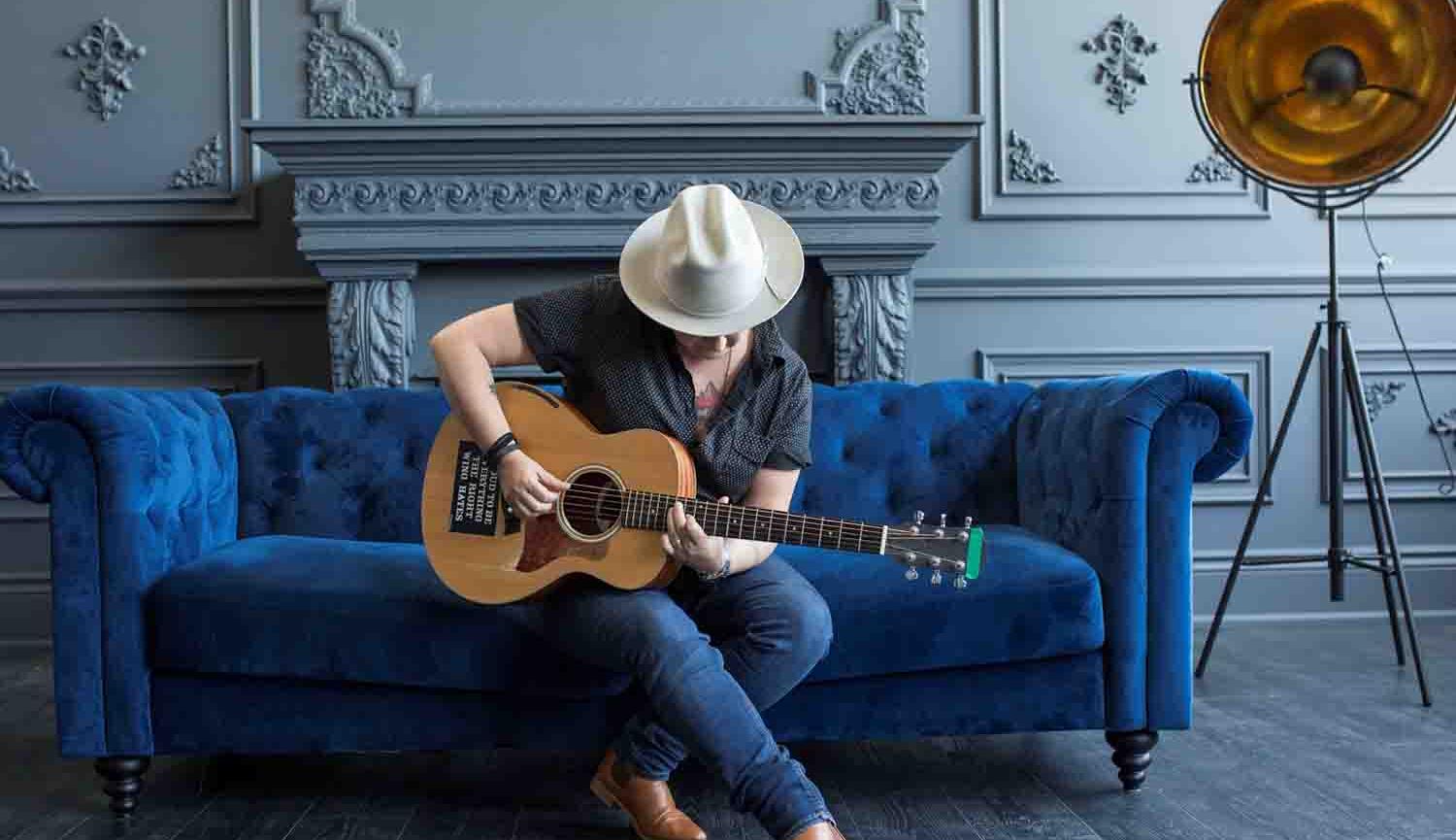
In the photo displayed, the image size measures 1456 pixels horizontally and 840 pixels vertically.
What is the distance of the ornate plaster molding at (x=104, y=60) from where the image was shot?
3584 mm

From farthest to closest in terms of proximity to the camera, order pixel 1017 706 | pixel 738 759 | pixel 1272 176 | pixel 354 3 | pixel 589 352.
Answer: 1. pixel 354 3
2. pixel 1272 176
3. pixel 1017 706
4. pixel 589 352
5. pixel 738 759

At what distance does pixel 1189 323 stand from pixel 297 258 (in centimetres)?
254

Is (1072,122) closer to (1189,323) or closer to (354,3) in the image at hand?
(1189,323)

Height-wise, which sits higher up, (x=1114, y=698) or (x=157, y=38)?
(x=157, y=38)

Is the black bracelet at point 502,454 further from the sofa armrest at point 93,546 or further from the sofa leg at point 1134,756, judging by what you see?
the sofa leg at point 1134,756

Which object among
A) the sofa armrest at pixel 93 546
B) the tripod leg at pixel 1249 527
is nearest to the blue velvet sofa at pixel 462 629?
the sofa armrest at pixel 93 546

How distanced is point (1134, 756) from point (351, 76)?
268cm

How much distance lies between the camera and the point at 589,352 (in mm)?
2018

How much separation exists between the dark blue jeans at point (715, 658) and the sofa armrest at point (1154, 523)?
A: 55cm

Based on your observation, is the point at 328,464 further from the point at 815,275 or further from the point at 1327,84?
the point at 1327,84

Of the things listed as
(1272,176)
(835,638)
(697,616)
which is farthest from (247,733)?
(1272,176)

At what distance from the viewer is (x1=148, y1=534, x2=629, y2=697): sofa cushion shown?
81.0 inches

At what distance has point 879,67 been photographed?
3662mm

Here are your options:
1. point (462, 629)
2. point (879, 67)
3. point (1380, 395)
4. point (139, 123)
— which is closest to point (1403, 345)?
point (1380, 395)
